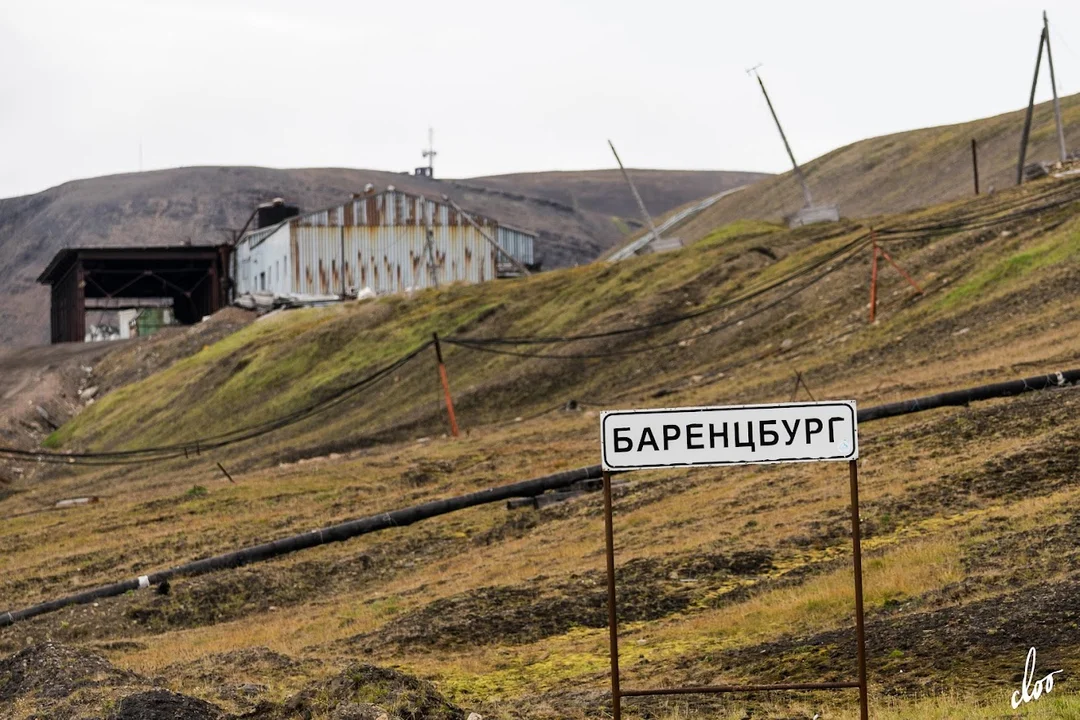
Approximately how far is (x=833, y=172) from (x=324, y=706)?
97054 mm

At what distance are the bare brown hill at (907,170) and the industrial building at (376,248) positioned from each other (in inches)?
714

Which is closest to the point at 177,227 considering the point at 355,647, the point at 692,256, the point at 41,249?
the point at 41,249

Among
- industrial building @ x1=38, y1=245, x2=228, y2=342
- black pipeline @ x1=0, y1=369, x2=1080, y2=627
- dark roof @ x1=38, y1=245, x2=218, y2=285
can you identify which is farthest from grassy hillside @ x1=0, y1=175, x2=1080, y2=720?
industrial building @ x1=38, y1=245, x2=228, y2=342

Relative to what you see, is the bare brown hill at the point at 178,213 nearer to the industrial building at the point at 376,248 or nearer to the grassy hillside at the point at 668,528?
the industrial building at the point at 376,248

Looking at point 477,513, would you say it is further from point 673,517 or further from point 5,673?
point 5,673

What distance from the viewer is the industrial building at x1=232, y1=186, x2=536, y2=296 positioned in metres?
84.2

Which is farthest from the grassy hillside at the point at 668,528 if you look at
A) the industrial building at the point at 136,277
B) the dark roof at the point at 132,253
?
the industrial building at the point at 136,277

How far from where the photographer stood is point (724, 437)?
10.1 m

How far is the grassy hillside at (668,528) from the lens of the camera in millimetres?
14430

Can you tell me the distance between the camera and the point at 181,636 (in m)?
22.5

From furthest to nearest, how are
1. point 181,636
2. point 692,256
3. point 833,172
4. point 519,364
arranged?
point 833,172 < point 692,256 < point 519,364 < point 181,636

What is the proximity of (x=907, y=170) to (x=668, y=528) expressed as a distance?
73.1m

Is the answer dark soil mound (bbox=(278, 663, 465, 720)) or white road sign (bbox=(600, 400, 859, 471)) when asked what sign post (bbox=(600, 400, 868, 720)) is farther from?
dark soil mound (bbox=(278, 663, 465, 720))

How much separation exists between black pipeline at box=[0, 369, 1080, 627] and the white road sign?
1762 centimetres
